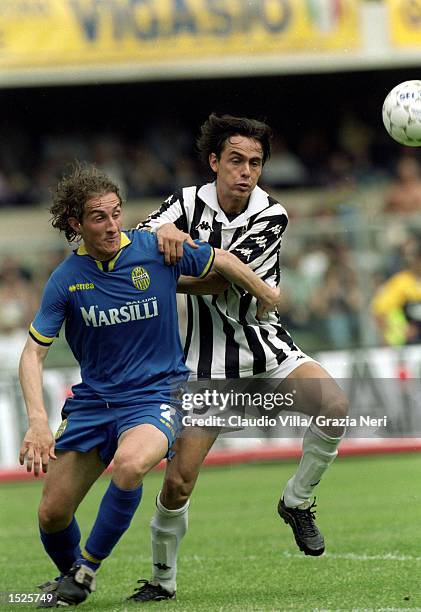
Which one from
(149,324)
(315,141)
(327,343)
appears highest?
(315,141)

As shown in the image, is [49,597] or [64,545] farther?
[64,545]

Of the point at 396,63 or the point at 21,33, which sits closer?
the point at 21,33

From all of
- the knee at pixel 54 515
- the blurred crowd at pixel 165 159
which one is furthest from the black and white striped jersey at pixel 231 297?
the blurred crowd at pixel 165 159

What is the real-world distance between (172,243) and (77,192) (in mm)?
529

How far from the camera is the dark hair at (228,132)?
241 inches

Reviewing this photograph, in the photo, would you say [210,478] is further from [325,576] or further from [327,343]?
[325,576]

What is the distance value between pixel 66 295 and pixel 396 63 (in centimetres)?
1133

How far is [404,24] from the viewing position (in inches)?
615

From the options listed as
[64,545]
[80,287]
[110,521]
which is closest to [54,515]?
[64,545]

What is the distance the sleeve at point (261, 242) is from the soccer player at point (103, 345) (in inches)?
10.3

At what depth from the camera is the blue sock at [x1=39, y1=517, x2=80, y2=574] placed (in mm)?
5926

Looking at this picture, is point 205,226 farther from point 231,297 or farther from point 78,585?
point 78,585

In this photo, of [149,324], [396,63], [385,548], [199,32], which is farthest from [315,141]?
[149,324]

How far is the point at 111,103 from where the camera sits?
17844 mm
